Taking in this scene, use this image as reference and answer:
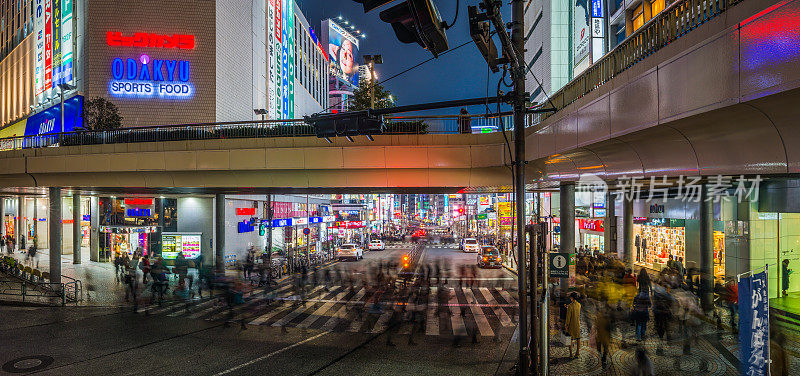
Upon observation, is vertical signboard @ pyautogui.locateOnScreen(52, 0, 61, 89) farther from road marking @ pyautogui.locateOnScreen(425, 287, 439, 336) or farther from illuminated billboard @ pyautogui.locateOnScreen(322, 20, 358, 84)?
illuminated billboard @ pyautogui.locateOnScreen(322, 20, 358, 84)

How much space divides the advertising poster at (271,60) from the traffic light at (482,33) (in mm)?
40481

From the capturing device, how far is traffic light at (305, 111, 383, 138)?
7934 mm

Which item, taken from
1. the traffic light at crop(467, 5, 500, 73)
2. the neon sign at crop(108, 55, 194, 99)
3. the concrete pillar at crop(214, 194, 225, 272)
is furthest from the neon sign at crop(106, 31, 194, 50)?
the traffic light at crop(467, 5, 500, 73)

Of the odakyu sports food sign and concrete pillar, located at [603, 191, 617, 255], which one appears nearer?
concrete pillar, located at [603, 191, 617, 255]

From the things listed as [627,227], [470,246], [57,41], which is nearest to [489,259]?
[627,227]

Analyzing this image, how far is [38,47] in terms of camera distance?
4528 centimetres

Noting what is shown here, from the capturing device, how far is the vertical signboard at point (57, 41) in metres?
39.1

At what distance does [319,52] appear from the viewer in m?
74.9

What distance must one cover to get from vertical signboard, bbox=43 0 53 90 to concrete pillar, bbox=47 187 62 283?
27785 millimetres

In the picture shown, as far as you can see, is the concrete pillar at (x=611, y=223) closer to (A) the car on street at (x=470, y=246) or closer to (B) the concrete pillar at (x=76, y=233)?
(A) the car on street at (x=470, y=246)

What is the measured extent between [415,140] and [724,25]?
432 inches

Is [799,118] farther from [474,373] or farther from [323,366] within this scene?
[323,366]

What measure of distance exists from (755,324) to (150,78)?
37.9 m

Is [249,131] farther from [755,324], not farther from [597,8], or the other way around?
[597,8]
